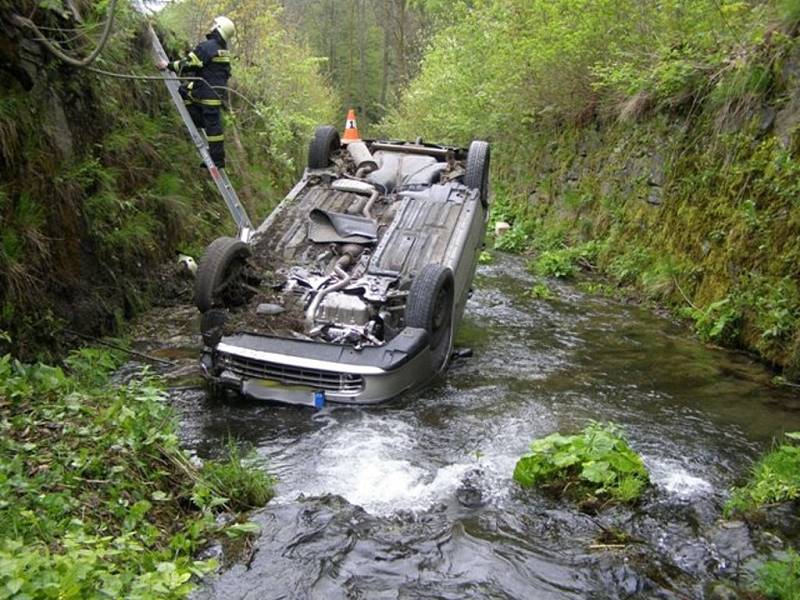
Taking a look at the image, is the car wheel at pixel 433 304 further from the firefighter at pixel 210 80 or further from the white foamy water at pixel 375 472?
the firefighter at pixel 210 80

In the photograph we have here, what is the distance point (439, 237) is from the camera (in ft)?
24.7

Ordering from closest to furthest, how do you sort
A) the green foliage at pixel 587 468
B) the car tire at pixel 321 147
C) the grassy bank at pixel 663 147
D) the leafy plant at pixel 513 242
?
the green foliage at pixel 587 468 → the grassy bank at pixel 663 147 → the car tire at pixel 321 147 → the leafy plant at pixel 513 242

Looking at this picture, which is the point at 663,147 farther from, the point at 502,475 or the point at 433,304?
the point at 502,475

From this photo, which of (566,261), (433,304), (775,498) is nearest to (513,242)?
(566,261)

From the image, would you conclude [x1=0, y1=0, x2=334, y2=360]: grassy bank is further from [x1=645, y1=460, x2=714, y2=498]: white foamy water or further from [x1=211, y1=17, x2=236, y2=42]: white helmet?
[x1=645, y1=460, x2=714, y2=498]: white foamy water

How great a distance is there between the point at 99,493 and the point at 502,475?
2.50m

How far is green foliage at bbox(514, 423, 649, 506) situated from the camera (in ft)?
14.3

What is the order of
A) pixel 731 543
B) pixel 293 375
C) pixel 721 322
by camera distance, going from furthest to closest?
1. pixel 721 322
2. pixel 293 375
3. pixel 731 543

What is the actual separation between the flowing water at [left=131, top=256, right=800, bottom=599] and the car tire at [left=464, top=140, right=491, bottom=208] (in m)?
1.68

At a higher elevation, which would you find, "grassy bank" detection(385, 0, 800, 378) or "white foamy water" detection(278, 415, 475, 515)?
"grassy bank" detection(385, 0, 800, 378)

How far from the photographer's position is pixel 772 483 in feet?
14.4

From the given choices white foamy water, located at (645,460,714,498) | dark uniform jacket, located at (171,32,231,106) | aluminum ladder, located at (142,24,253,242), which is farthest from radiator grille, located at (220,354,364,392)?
dark uniform jacket, located at (171,32,231,106)

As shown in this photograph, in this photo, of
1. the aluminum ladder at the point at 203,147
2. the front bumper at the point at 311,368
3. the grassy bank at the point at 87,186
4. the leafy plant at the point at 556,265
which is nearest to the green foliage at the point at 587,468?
the front bumper at the point at 311,368

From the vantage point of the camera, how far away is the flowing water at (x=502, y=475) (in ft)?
11.5
